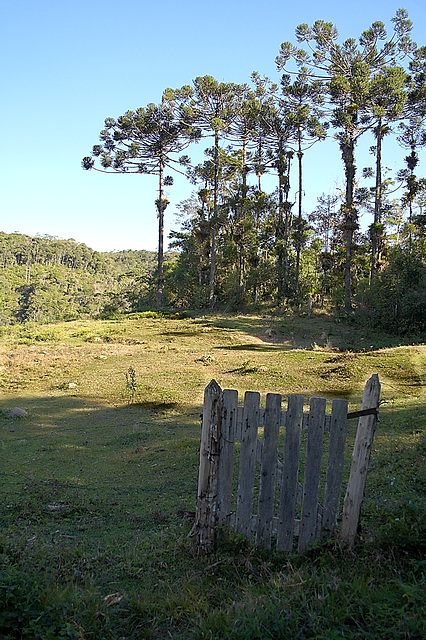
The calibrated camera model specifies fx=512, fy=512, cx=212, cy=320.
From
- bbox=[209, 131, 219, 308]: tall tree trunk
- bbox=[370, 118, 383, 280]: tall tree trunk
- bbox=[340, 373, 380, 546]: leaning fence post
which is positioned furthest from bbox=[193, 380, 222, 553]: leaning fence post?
bbox=[209, 131, 219, 308]: tall tree trunk

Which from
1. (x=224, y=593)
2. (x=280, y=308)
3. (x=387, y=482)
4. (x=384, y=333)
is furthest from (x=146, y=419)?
(x=280, y=308)

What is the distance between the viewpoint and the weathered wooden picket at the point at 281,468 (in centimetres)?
384

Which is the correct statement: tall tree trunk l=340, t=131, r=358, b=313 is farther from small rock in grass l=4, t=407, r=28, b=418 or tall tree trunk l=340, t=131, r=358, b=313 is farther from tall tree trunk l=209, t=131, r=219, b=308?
small rock in grass l=4, t=407, r=28, b=418

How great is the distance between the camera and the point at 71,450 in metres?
8.12

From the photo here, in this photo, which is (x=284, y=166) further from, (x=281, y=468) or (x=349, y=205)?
(x=281, y=468)

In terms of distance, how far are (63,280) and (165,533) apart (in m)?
80.9

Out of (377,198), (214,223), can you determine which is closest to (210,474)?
(377,198)

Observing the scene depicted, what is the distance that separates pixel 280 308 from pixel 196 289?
37.1ft

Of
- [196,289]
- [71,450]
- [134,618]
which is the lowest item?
[71,450]

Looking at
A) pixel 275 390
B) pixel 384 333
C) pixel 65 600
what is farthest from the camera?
pixel 384 333

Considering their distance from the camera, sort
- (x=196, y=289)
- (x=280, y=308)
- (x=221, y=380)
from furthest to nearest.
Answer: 1. (x=196, y=289)
2. (x=280, y=308)
3. (x=221, y=380)

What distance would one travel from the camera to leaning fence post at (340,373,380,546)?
149 inches

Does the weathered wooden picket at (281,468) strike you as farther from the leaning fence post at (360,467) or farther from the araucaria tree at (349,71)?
the araucaria tree at (349,71)

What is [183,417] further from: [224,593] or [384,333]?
[384,333]
